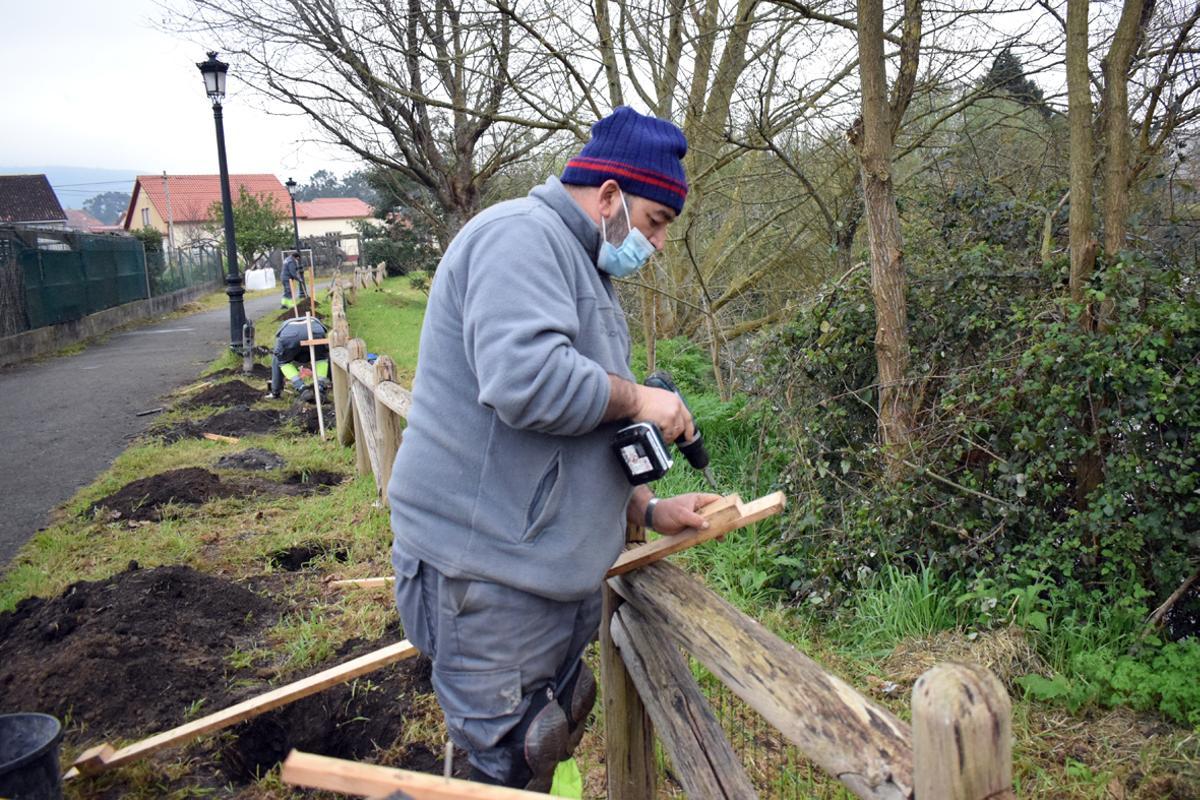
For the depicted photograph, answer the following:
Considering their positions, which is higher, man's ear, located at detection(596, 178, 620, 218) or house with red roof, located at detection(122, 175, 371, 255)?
house with red roof, located at detection(122, 175, 371, 255)

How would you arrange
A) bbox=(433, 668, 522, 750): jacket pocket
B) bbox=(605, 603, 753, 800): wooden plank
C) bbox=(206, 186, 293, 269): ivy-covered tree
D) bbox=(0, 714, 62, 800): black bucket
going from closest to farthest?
bbox=(433, 668, 522, 750): jacket pocket
bbox=(605, 603, 753, 800): wooden plank
bbox=(0, 714, 62, 800): black bucket
bbox=(206, 186, 293, 269): ivy-covered tree

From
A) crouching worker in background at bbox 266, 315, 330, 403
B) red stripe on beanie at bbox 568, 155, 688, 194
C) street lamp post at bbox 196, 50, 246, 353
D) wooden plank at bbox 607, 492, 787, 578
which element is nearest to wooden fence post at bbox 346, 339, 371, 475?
crouching worker in background at bbox 266, 315, 330, 403

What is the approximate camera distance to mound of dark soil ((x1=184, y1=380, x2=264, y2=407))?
1140cm

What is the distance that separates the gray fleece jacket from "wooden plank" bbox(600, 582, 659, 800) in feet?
2.59

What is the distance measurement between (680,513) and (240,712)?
2.12 metres

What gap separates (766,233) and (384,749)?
6694 millimetres

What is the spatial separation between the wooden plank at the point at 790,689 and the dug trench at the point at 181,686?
5.04ft

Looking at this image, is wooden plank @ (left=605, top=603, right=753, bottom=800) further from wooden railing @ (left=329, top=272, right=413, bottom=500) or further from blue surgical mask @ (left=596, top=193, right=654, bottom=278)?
wooden railing @ (left=329, top=272, right=413, bottom=500)

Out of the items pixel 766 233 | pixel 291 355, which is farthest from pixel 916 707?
pixel 291 355

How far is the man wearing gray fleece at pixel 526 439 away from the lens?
1.89 m

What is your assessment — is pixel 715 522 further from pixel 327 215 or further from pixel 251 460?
pixel 327 215

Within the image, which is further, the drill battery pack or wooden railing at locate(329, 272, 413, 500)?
wooden railing at locate(329, 272, 413, 500)

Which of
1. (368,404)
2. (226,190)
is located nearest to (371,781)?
(368,404)

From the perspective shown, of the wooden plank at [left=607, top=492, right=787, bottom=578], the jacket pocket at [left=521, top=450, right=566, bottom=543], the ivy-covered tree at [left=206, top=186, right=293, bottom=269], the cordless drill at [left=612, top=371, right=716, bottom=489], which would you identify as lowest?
the wooden plank at [left=607, top=492, right=787, bottom=578]
